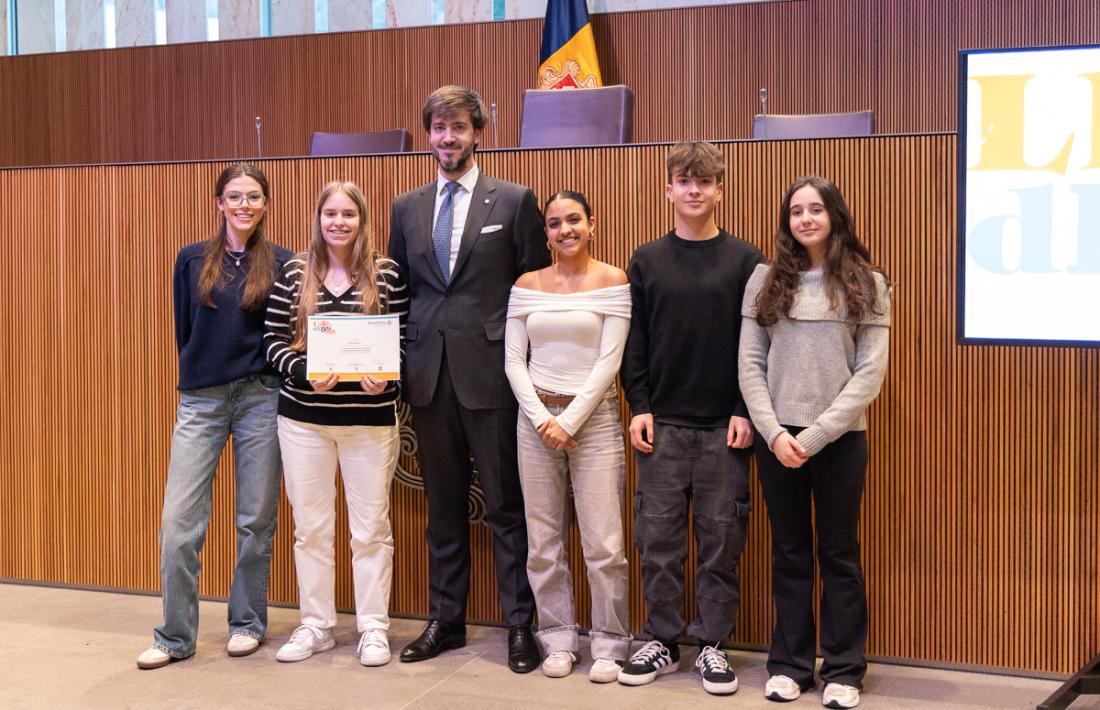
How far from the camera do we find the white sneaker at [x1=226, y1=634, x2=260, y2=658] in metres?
3.19

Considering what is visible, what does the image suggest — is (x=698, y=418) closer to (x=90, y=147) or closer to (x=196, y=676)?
(x=196, y=676)

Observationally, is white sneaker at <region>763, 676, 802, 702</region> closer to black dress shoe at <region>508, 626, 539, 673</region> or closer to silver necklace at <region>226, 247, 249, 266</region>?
black dress shoe at <region>508, 626, 539, 673</region>

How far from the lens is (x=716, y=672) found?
2.86m

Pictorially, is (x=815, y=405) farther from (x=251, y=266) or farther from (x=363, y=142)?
(x=363, y=142)

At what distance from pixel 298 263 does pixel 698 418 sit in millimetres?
1269

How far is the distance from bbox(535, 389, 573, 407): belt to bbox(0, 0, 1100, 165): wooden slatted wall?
3258 millimetres

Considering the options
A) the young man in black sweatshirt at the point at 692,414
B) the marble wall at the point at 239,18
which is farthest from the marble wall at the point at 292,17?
the young man in black sweatshirt at the point at 692,414

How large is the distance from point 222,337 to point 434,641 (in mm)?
1111

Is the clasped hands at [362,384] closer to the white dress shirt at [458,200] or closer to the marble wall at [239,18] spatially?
the white dress shirt at [458,200]

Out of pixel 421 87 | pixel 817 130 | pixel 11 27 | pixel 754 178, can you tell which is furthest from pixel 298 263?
pixel 11 27

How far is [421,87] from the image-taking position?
6.23 m

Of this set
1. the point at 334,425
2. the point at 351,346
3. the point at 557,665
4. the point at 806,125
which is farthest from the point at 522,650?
the point at 806,125

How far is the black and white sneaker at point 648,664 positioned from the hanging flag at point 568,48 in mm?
3674

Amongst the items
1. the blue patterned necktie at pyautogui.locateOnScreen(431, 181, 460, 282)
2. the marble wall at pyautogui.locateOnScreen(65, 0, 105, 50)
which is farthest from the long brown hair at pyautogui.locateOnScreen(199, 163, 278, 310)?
the marble wall at pyautogui.locateOnScreen(65, 0, 105, 50)
